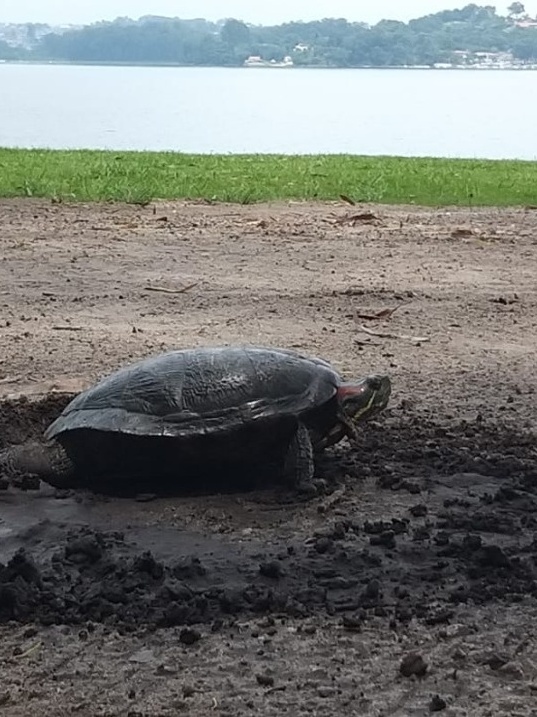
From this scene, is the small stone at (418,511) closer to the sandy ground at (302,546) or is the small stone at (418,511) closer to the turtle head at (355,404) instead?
the sandy ground at (302,546)

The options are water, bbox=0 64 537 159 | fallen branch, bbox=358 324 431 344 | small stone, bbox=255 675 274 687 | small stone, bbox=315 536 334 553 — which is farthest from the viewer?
water, bbox=0 64 537 159

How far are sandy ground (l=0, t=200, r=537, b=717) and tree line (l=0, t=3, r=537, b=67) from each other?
274 ft

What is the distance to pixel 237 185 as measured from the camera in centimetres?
1379

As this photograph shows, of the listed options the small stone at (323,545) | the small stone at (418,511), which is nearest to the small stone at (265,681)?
the small stone at (323,545)

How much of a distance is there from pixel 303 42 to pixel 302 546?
9606cm

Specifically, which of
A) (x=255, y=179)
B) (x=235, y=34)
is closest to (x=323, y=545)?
(x=255, y=179)

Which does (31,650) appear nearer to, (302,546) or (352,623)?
(352,623)

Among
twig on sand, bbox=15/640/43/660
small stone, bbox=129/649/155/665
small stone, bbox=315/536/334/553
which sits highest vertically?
small stone, bbox=315/536/334/553

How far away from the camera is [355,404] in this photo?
190 inches

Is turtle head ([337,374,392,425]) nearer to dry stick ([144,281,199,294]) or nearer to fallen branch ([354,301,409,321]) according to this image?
fallen branch ([354,301,409,321])

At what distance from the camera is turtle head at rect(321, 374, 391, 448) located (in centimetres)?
477

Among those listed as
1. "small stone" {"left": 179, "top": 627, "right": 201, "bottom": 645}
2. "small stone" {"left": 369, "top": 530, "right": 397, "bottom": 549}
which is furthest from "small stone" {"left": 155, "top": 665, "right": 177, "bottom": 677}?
"small stone" {"left": 369, "top": 530, "right": 397, "bottom": 549}

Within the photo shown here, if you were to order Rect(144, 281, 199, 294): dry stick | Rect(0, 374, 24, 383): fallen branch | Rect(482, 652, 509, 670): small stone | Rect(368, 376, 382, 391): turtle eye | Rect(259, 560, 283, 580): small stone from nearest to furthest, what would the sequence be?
Rect(482, 652, 509, 670): small stone
Rect(259, 560, 283, 580): small stone
Rect(368, 376, 382, 391): turtle eye
Rect(0, 374, 24, 383): fallen branch
Rect(144, 281, 199, 294): dry stick

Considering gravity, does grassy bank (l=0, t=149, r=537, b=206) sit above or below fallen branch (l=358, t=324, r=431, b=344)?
below
